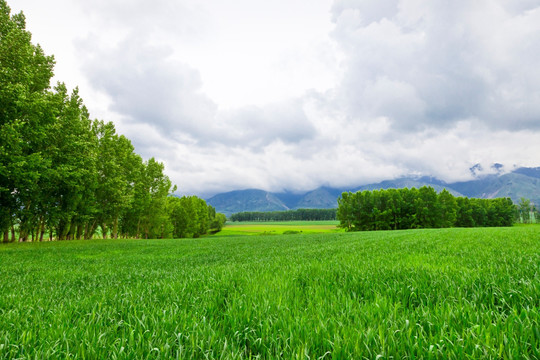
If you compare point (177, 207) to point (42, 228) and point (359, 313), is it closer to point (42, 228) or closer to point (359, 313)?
point (42, 228)

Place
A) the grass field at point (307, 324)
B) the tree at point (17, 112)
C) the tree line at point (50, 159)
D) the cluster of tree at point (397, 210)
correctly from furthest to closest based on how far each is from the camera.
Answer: the cluster of tree at point (397, 210) → the tree line at point (50, 159) → the tree at point (17, 112) → the grass field at point (307, 324)

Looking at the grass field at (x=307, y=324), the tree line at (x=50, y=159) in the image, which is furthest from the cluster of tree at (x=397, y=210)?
the grass field at (x=307, y=324)

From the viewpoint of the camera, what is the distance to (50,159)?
22297 mm

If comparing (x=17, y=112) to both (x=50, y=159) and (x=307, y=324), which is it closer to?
(x=50, y=159)

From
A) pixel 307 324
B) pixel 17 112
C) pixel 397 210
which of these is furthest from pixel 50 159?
pixel 397 210

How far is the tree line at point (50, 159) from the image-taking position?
19.1 m

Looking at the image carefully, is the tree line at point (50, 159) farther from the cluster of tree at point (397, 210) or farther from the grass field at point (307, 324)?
the cluster of tree at point (397, 210)

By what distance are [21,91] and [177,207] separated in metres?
Result: 58.4

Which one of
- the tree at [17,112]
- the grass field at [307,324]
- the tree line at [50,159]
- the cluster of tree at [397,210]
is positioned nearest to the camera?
the grass field at [307,324]

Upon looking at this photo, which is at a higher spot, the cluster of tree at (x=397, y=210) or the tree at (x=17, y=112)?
the tree at (x=17, y=112)

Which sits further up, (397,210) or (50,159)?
(50,159)

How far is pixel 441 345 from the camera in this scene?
192 centimetres

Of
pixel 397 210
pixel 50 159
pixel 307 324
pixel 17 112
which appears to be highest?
pixel 17 112

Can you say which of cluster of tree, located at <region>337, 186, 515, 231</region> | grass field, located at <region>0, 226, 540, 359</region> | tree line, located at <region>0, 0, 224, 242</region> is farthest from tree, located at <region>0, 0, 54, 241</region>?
cluster of tree, located at <region>337, 186, 515, 231</region>
